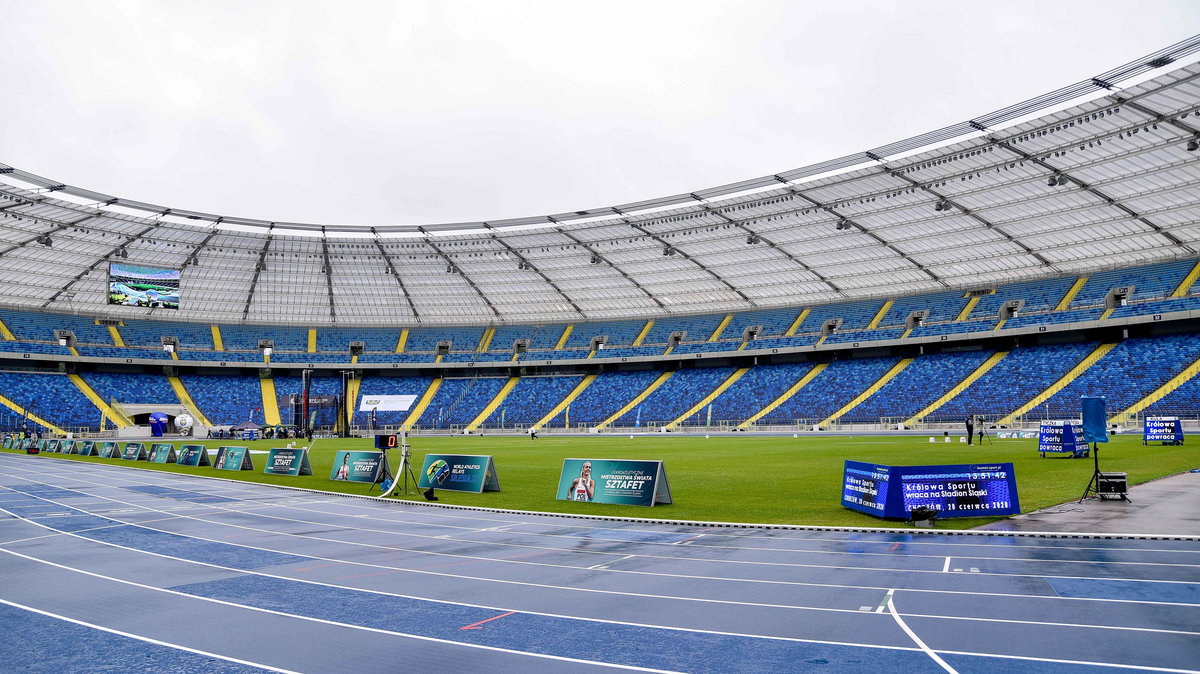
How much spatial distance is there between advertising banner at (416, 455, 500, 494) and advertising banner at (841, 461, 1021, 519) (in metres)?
11.0

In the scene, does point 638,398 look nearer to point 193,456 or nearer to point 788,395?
point 788,395

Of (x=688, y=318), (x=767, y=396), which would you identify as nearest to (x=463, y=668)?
(x=767, y=396)

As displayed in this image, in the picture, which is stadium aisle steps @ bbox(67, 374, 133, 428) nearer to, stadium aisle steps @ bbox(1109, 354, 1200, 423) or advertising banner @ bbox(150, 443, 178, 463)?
advertising banner @ bbox(150, 443, 178, 463)

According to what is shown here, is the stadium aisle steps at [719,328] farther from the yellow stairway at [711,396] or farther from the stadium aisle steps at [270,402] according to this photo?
the stadium aisle steps at [270,402]

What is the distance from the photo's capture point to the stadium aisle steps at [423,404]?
7701cm

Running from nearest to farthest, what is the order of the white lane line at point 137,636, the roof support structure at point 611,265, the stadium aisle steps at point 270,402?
the white lane line at point 137,636 < the roof support structure at point 611,265 < the stadium aisle steps at point 270,402

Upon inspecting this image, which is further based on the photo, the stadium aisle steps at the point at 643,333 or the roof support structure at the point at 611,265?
the stadium aisle steps at the point at 643,333

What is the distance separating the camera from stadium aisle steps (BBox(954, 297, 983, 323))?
6366 centimetres

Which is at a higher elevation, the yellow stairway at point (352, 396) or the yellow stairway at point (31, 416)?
the yellow stairway at point (352, 396)

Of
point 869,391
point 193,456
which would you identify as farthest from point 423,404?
point 869,391

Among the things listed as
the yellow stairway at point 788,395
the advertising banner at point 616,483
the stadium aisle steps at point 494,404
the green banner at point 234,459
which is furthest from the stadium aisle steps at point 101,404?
the advertising banner at point 616,483

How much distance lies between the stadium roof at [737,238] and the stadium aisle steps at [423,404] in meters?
7.91

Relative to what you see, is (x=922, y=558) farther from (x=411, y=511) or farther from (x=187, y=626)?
(x=411, y=511)

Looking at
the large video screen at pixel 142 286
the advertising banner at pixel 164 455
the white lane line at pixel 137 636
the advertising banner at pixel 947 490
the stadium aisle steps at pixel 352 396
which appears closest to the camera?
the white lane line at pixel 137 636
